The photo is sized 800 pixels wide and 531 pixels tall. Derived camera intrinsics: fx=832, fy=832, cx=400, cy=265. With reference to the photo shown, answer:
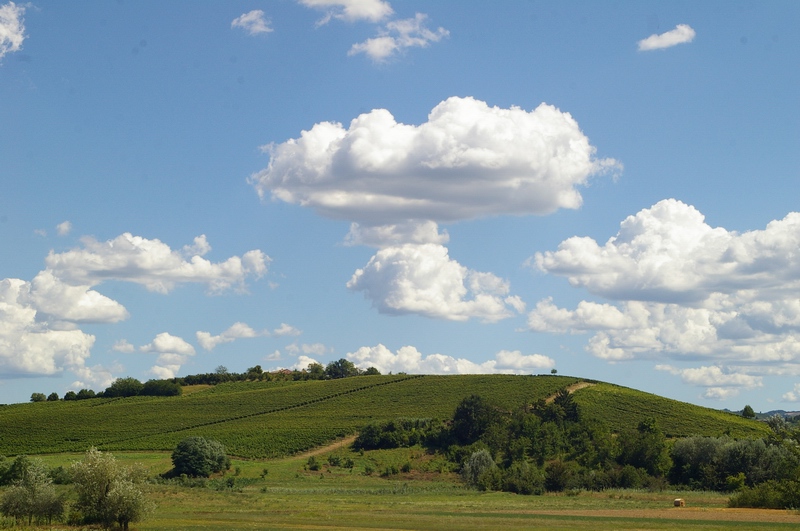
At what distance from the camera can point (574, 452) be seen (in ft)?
388

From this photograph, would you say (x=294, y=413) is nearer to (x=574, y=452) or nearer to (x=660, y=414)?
(x=574, y=452)

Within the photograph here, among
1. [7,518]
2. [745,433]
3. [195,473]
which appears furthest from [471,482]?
[7,518]

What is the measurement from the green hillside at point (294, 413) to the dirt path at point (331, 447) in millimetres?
1815

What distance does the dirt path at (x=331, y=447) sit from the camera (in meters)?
131

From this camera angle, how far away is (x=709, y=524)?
5284 cm

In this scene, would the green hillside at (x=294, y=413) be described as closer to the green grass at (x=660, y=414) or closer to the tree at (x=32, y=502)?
the green grass at (x=660, y=414)

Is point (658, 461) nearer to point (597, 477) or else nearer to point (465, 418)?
point (597, 477)

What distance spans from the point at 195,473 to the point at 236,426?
4310 centimetres

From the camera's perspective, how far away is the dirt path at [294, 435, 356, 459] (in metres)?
131

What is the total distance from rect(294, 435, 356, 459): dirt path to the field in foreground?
15564 mm

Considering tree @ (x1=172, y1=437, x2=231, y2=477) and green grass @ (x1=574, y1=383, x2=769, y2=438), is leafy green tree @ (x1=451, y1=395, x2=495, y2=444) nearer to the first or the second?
green grass @ (x1=574, y1=383, x2=769, y2=438)

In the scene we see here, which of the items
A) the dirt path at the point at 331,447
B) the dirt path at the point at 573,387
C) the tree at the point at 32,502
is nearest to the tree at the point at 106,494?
the tree at the point at 32,502

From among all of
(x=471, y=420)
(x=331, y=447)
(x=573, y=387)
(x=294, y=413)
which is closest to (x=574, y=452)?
(x=471, y=420)

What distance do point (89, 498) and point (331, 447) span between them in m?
80.7
